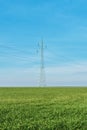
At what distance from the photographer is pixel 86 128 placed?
43.2ft

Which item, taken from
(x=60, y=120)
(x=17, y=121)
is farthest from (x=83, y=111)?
(x=17, y=121)

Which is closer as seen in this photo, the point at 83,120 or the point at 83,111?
the point at 83,120

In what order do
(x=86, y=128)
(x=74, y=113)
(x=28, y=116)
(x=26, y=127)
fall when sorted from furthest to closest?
(x=74, y=113) → (x=28, y=116) → (x=86, y=128) → (x=26, y=127)

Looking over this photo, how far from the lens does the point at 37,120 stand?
44.7 feet

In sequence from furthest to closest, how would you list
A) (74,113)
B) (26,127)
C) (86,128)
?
(74,113) → (86,128) → (26,127)

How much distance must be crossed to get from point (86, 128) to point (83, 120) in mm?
767

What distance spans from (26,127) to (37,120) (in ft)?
4.36

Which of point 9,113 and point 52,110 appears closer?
point 9,113

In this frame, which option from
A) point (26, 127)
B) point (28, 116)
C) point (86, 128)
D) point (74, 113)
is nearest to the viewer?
point (26, 127)

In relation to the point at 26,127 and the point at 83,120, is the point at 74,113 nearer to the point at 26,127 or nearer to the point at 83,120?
the point at 83,120

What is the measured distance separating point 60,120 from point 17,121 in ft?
5.72

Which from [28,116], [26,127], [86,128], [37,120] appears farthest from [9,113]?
[86,128]

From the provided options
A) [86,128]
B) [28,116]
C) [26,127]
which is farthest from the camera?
[28,116]

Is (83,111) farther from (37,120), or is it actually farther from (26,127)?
(26,127)
